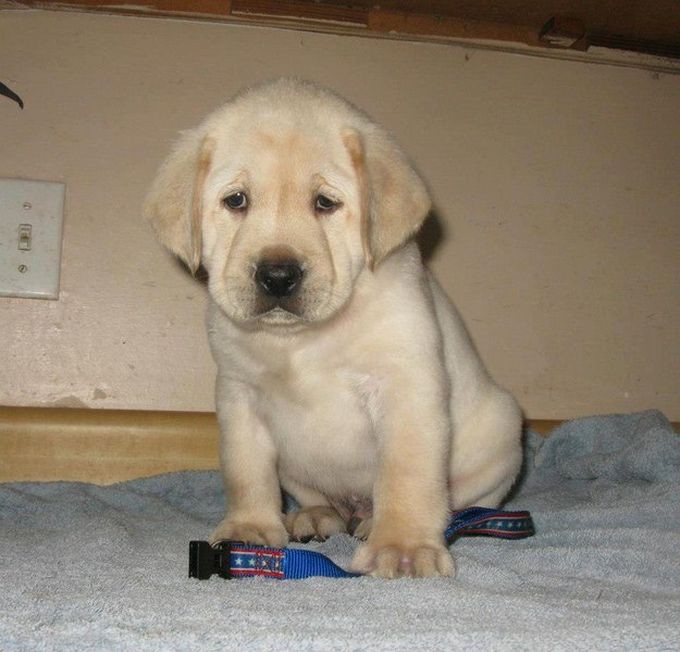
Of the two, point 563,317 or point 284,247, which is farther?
point 563,317

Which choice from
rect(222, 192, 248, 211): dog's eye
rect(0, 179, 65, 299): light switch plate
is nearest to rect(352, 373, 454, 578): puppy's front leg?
rect(222, 192, 248, 211): dog's eye

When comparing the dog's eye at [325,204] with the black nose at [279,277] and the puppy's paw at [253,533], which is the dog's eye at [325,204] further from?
the puppy's paw at [253,533]

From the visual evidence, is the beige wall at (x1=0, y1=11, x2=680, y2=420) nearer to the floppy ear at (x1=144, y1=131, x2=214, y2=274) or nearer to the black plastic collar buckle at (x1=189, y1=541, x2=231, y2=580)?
the floppy ear at (x1=144, y1=131, x2=214, y2=274)

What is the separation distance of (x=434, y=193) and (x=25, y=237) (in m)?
1.64

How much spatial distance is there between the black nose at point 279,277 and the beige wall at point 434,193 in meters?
1.58

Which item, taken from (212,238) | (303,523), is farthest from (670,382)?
(212,238)

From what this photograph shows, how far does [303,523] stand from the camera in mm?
2459

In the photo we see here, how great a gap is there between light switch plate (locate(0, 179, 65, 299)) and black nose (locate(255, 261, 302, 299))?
1669mm

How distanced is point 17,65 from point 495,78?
195 centimetres

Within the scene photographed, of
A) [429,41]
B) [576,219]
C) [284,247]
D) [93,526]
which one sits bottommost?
[93,526]

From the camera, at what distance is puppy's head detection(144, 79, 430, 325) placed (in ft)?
6.45

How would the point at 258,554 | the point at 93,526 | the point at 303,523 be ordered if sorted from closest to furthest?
the point at 258,554 < the point at 93,526 < the point at 303,523

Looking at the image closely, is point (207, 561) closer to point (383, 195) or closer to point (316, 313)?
point (316, 313)

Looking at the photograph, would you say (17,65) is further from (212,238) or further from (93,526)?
(93,526)
